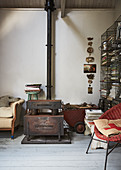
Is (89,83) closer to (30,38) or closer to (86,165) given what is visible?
(30,38)

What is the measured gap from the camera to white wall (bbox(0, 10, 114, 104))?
14.7ft

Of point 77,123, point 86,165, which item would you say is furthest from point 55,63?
point 86,165

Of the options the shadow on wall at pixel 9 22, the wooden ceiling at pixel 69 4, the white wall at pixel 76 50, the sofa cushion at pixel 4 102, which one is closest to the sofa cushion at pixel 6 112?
the sofa cushion at pixel 4 102

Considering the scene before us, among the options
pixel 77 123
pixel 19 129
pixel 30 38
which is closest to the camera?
pixel 77 123

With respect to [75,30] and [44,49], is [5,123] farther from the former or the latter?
[75,30]

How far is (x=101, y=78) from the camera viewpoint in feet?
14.8

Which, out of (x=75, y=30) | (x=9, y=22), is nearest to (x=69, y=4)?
(x=75, y=30)

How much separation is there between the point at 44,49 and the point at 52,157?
2760 mm

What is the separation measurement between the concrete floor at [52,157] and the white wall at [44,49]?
1619 mm

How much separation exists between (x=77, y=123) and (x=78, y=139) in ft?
1.44

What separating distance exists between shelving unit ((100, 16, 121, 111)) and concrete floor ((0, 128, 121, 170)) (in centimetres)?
107

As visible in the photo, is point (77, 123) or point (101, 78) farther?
point (101, 78)

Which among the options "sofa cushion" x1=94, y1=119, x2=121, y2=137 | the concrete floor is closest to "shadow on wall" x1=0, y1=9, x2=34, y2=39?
the concrete floor

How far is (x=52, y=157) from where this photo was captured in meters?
2.66
